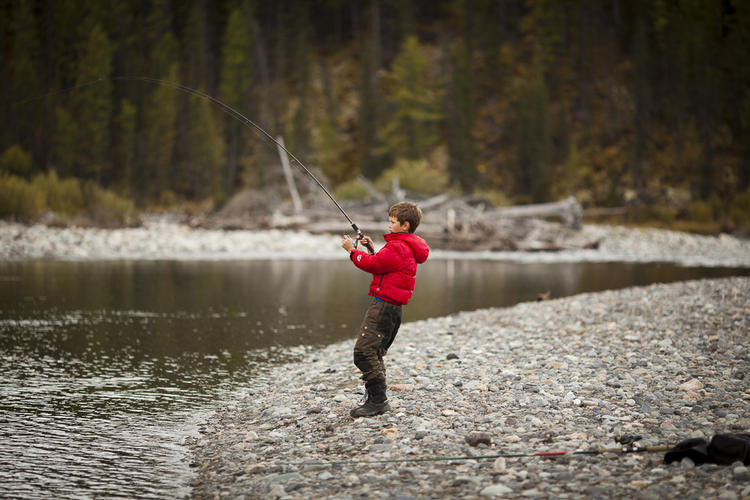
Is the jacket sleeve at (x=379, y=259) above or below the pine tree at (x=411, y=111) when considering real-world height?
below

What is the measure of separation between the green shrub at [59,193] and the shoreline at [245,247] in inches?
73.6

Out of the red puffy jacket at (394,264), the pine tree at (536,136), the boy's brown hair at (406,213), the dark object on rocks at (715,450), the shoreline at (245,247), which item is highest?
the pine tree at (536,136)

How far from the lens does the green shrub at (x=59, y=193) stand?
23.4 metres

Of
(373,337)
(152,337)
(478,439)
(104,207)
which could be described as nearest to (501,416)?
(478,439)

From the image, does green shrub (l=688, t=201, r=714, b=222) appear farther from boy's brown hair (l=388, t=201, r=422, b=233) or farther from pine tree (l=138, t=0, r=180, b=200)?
boy's brown hair (l=388, t=201, r=422, b=233)

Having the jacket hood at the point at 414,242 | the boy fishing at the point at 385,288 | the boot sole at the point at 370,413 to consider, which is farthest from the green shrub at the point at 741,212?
the boot sole at the point at 370,413

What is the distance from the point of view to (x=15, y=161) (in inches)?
987

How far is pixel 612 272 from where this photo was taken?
16797 millimetres

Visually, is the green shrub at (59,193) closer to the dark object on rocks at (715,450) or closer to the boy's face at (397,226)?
the boy's face at (397,226)

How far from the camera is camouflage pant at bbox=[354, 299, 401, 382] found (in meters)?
5.04

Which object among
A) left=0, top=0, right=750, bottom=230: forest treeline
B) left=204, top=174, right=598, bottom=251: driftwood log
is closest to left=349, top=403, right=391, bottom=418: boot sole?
left=204, top=174, right=598, bottom=251: driftwood log

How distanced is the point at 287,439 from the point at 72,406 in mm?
2026

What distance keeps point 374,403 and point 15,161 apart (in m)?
24.1

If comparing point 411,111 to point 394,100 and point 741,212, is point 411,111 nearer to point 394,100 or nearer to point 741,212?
point 394,100
